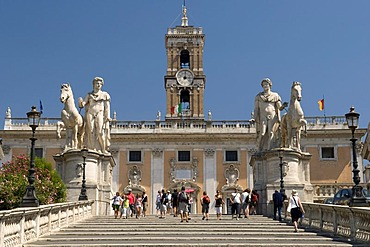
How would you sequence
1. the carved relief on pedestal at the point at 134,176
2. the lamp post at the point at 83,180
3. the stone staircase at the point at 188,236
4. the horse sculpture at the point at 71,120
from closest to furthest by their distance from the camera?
the stone staircase at the point at 188,236
the lamp post at the point at 83,180
the horse sculpture at the point at 71,120
the carved relief on pedestal at the point at 134,176

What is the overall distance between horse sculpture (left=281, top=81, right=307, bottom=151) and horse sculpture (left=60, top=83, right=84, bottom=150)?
9225 millimetres

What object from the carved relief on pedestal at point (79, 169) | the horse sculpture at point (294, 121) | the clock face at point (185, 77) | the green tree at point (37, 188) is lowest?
the green tree at point (37, 188)

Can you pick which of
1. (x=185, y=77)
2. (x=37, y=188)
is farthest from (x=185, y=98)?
(x=37, y=188)

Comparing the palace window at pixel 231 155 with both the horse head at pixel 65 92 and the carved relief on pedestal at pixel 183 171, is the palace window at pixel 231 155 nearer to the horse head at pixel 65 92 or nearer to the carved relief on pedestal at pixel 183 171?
the carved relief on pedestal at pixel 183 171

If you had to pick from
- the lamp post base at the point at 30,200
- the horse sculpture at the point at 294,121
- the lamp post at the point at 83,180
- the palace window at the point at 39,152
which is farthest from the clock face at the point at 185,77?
the lamp post base at the point at 30,200

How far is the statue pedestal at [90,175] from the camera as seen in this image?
23656 millimetres

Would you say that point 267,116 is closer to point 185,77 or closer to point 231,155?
point 231,155

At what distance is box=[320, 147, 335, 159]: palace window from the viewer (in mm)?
51812

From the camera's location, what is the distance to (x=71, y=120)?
24.3 meters

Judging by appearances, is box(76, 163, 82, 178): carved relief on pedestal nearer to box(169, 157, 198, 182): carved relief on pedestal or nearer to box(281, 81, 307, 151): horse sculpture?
box(281, 81, 307, 151): horse sculpture

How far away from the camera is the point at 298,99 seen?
79.2 ft

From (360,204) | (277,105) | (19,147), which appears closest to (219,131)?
(19,147)

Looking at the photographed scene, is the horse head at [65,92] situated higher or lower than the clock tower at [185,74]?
lower

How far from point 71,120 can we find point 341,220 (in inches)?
532
